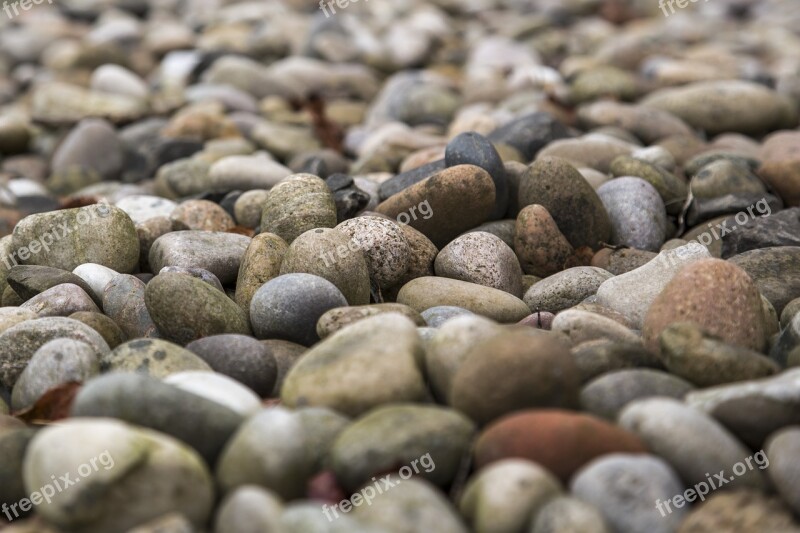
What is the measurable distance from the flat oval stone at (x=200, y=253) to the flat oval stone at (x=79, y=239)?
6.2 inches

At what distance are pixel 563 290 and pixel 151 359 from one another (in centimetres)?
192

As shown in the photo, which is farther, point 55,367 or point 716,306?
point 716,306

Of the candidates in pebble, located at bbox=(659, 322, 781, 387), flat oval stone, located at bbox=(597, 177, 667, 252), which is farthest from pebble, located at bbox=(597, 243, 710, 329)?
pebble, located at bbox=(659, 322, 781, 387)

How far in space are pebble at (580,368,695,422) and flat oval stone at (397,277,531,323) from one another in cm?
103

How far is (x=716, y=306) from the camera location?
338 cm

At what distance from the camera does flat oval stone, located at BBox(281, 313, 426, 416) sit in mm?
2941

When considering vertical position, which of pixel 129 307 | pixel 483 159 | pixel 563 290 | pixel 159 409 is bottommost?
pixel 563 290

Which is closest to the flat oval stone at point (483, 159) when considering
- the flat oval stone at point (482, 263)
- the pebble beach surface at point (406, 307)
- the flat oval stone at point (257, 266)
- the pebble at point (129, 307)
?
the pebble beach surface at point (406, 307)

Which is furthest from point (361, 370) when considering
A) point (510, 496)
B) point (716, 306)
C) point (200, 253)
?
point (200, 253)

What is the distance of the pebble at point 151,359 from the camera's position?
3.24m

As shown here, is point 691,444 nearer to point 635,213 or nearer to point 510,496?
point 510,496

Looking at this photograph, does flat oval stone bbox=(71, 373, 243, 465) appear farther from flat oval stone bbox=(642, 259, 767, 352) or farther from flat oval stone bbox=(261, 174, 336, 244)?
flat oval stone bbox=(261, 174, 336, 244)

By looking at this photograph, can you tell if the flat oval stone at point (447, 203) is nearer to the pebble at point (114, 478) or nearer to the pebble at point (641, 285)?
the pebble at point (641, 285)

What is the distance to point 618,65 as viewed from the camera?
9273 mm
